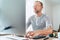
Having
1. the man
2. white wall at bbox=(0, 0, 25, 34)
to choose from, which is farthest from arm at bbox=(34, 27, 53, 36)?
white wall at bbox=(0, 0, 25, 34)

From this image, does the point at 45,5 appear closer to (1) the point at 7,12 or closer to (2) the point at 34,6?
(2) the point at 34,6

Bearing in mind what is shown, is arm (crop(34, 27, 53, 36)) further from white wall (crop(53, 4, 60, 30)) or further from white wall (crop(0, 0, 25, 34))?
white wall (crop(0, 0, 25, 34))

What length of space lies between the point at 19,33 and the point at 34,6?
332 mm

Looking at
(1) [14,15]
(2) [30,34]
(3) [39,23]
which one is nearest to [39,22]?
(3) [39,23]

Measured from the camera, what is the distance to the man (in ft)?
3.35

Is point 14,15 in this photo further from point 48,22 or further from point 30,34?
point 48,22

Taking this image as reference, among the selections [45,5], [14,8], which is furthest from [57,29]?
[14,8]

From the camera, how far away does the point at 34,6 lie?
3.51ft

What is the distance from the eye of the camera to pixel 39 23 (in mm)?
1047

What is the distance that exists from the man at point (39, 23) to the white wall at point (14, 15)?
0.09 metres

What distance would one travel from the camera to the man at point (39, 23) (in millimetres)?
A: 1021

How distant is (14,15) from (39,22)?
0.29 m

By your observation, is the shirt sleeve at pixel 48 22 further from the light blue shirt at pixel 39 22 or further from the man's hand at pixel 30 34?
the man's hand at pixel 30 34

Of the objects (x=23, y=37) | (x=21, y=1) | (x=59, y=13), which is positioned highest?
(x=21, y=1)
